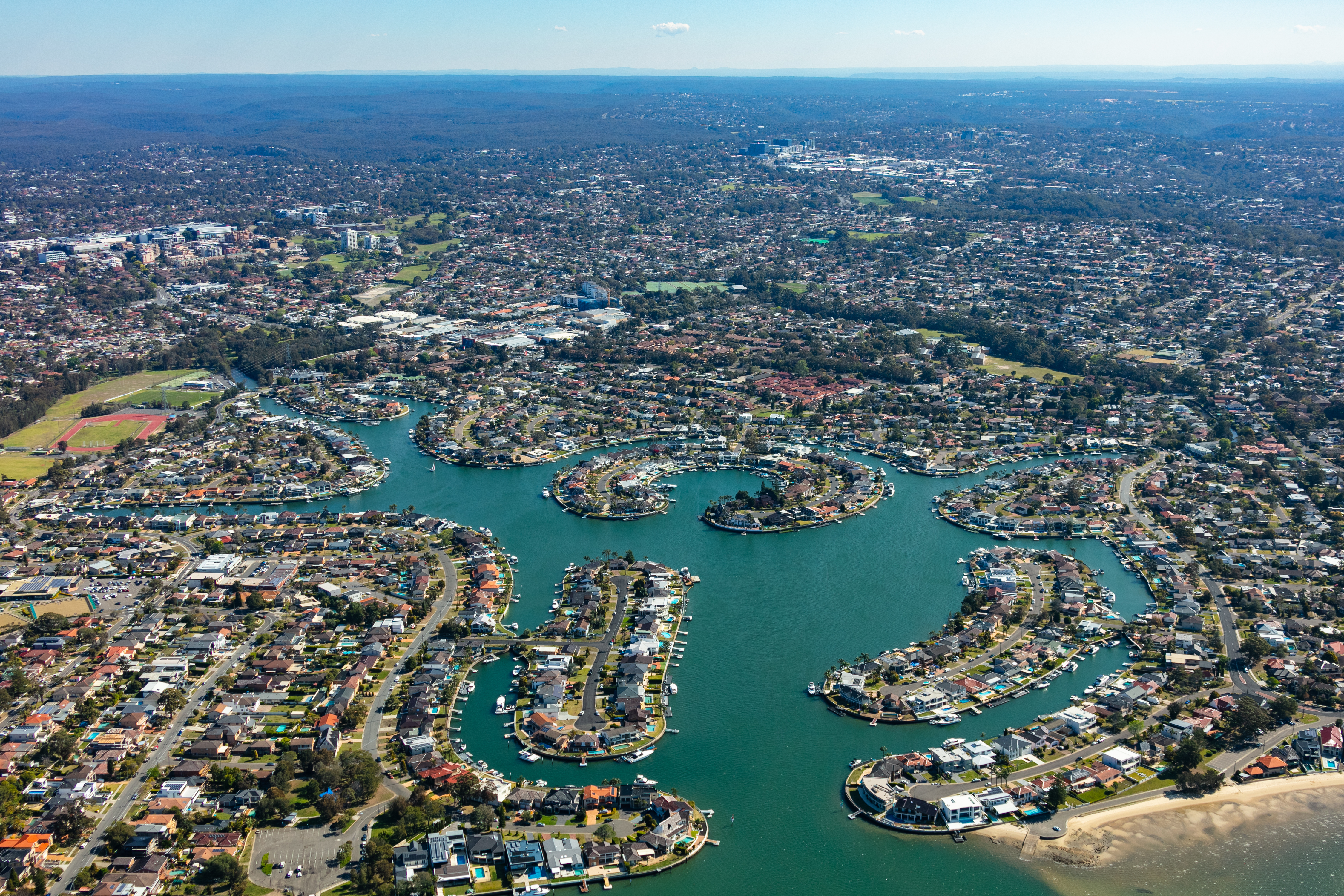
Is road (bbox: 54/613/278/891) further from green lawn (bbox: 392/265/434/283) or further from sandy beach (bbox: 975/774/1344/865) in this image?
green lawn (bbox: 392/265/434/283)

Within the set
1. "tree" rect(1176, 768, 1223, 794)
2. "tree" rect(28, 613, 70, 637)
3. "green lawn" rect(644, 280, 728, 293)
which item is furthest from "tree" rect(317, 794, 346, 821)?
"green lawn" rect(644, 280, 728, 293)

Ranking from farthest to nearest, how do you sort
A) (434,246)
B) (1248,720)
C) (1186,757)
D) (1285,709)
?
(434,246)
(1285,709)
(1248,720)
(1186,757)

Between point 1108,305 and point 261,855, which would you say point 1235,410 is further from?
point 261,855

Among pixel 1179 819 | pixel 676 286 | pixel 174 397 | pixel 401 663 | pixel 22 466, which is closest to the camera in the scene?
pixel 1179 819

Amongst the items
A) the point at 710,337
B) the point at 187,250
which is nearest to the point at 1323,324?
the point at 710,337

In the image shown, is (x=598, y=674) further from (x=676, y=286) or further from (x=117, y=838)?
(x=676, y=286)

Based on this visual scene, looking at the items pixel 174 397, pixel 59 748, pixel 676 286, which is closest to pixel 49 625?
pixel 59 748

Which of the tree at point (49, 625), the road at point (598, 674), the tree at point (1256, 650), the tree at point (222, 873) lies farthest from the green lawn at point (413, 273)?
the tree at point (1256, 650)
